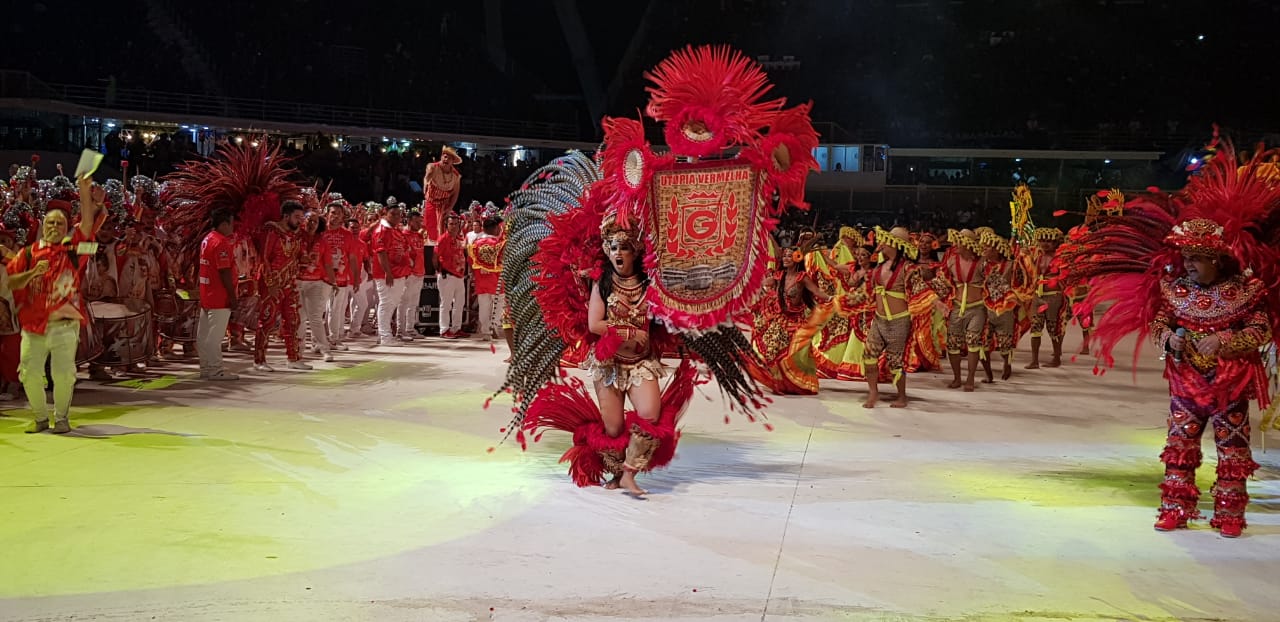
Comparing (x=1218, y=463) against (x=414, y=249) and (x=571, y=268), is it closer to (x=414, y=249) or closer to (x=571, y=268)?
(x=571, y=268)

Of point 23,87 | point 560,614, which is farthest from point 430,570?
point 23,87

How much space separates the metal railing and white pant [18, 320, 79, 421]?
58.3ft

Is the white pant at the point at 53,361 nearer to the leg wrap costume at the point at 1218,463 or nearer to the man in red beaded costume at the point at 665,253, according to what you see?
the man in red beaded costume at the point at 665,253

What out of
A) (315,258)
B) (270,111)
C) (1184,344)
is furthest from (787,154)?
(270,111)

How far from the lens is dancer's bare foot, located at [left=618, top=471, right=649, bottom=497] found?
21.9 feet

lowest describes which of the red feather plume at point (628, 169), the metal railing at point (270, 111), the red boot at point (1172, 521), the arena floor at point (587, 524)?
the arena floor at point (587, 524)

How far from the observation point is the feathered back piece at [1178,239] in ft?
20.1

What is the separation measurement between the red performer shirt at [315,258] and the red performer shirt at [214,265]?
147 cm

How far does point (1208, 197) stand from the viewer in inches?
247

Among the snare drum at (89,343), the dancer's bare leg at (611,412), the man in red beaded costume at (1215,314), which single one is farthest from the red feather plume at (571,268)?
the snare drum at (89,343)

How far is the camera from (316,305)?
41.5 ft

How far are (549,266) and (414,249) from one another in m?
8.26

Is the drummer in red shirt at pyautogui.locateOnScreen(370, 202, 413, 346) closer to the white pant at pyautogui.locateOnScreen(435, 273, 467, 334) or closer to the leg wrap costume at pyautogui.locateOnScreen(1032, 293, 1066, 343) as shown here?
the white pant at pyautogui.locateOnScreen(435, 273, 467, 334)

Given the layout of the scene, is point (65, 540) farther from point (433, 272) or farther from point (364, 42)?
point (364, 42)
